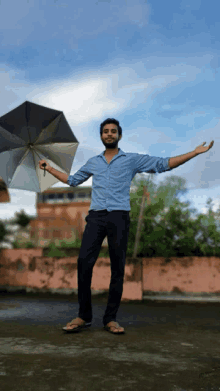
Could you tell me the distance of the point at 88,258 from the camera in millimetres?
3312

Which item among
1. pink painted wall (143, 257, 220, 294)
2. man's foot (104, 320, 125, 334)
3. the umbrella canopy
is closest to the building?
pink painted wall (143, 257, 220, 294)

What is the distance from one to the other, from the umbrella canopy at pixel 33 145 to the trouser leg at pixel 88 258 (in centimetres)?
113

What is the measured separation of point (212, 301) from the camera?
19.2 feet

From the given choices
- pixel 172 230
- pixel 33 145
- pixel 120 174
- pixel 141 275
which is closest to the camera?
pixel 120 174

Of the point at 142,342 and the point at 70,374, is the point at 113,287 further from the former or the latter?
the point at 70,374

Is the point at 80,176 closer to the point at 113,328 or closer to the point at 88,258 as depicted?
the point at 88,258

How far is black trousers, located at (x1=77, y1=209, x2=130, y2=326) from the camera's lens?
130 inches

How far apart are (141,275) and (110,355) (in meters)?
3.66

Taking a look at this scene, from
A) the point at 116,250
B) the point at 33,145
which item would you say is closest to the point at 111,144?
the point at 116,250

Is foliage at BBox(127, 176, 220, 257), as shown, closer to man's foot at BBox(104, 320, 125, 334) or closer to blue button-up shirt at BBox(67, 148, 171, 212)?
blue button-up shirt at BBox(67, 148, 171, 212)

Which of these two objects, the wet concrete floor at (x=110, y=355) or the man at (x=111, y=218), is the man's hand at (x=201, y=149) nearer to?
the man at (x=111, y=218)

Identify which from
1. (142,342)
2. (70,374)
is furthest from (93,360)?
(142,342)

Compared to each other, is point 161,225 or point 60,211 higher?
point 60,211

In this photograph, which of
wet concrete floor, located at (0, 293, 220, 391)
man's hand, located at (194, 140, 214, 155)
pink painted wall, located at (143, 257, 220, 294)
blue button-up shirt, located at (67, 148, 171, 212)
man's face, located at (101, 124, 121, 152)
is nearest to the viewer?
wet concrete floor, located at (0, 293, 220, 391)
